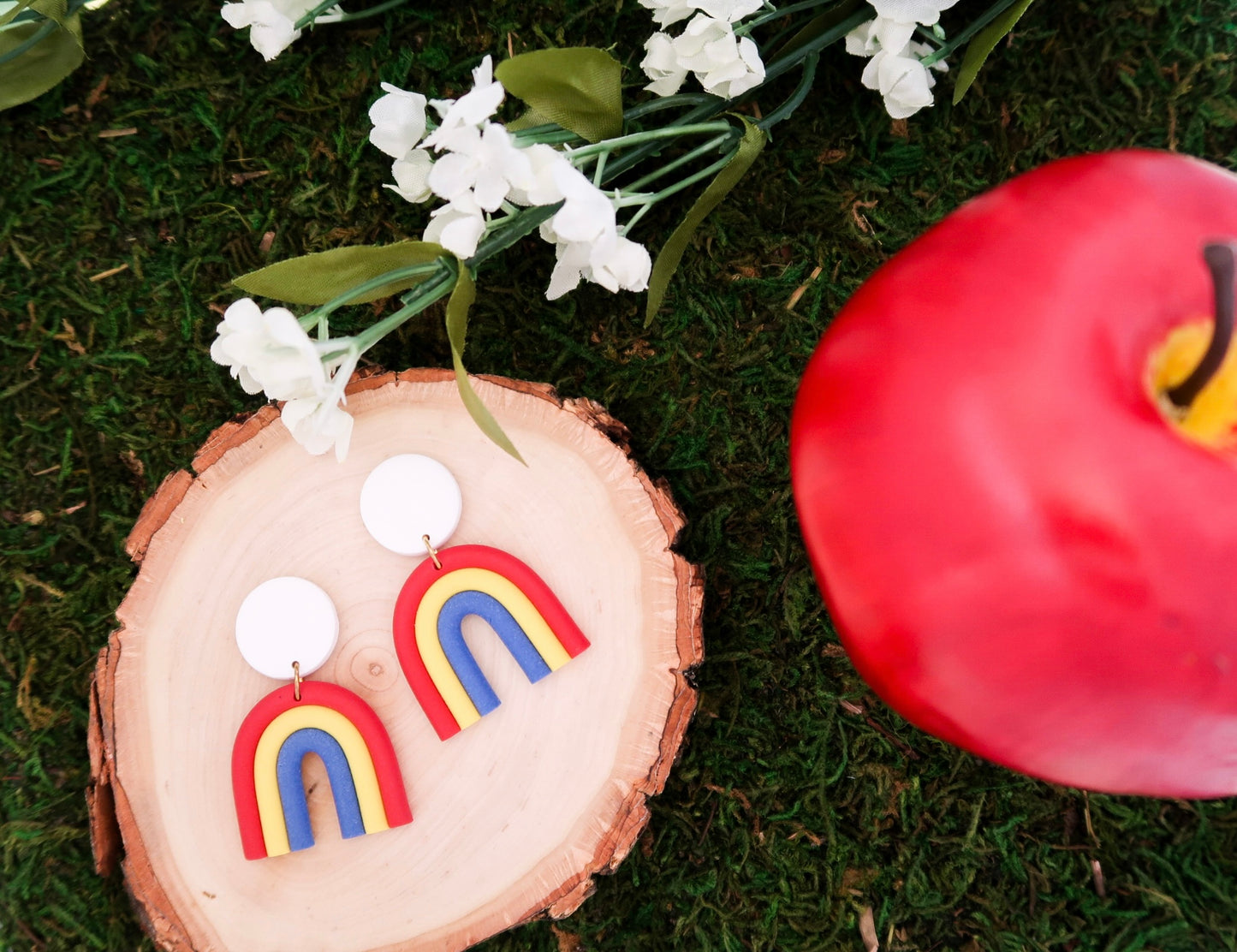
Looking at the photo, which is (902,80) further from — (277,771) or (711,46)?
(277,771)

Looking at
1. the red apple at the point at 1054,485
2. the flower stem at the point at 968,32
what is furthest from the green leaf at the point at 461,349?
the flower stem at the point at 968,32

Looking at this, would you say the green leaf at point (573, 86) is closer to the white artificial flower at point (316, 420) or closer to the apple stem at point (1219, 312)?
the white artificial flower at point (316, 420)

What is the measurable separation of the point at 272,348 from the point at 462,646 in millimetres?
361

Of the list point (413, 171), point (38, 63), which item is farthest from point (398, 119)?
point (38, 63)

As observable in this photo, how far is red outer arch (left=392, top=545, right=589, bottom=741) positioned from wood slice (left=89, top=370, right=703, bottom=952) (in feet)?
0.09

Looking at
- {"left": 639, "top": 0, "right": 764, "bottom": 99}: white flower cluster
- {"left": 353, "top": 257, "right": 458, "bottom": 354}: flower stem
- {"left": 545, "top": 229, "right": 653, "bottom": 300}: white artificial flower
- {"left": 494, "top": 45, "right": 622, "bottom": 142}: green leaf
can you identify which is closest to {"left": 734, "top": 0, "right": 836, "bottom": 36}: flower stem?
{"left": 639, "top": 0, "right": 764, "bottom": 99}: white flower cluster

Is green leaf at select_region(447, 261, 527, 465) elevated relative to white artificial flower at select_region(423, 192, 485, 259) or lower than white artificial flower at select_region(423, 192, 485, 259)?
lower

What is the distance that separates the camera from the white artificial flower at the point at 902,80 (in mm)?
802

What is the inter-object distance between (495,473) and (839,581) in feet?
1.28

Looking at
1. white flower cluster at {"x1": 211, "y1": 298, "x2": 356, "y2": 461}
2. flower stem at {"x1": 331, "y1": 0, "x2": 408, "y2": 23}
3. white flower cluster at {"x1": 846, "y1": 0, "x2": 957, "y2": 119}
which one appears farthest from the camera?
flower stem at {"x1": 331, "y1": 0, "x2": 408, "y2": 23}

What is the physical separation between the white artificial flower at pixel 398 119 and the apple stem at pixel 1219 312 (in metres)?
0.59

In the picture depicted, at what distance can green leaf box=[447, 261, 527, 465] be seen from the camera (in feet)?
2.24

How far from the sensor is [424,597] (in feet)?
2.89

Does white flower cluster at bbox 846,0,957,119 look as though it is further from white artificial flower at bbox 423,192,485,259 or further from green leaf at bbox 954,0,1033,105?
white artificial flower at bbox 423,192,485,259
